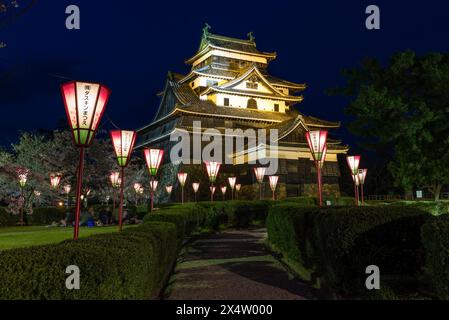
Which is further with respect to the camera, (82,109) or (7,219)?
(7,219)

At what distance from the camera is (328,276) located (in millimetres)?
6242

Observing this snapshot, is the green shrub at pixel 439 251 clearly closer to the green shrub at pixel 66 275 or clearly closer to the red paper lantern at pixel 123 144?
the green shrub at pixel 66 275

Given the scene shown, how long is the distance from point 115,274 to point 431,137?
22625 mm

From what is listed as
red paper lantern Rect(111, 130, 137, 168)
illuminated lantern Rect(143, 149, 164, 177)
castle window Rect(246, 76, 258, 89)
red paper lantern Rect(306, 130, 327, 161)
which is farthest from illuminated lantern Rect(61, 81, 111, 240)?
castle window Rect(246, 76, 258, 89)

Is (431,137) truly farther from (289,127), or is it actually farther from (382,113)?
(289,127)

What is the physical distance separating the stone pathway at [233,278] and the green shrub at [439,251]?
252 cm

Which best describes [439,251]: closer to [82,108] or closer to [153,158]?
[82,108]

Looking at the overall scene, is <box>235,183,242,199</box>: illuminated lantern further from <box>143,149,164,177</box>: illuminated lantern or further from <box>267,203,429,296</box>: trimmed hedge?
<box>267,203,429,296</box>: trimmed hedge

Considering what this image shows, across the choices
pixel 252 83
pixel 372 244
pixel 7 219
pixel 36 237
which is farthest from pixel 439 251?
pixel 252 83

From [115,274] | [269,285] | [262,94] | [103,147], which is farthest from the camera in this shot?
[262,94]

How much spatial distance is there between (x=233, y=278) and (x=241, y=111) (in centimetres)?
2971

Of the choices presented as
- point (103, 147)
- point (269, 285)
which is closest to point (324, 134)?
point (269, 285)

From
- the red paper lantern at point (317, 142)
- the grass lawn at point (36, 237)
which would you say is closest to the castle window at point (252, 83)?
the grass lawn at point (36, 237)

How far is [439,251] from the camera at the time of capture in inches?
157
